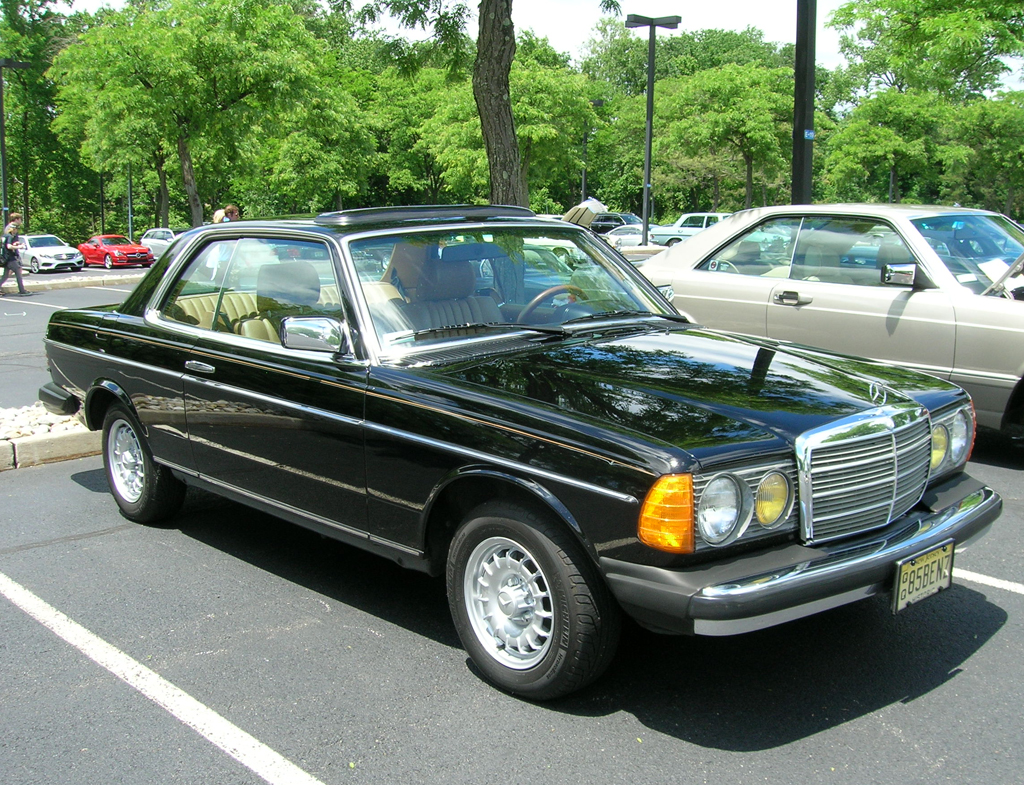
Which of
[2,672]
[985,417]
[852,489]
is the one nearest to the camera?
[852,489]

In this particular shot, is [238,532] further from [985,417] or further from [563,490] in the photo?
[985,417]

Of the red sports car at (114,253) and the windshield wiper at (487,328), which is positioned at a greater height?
the windshield wiper at (487,328)

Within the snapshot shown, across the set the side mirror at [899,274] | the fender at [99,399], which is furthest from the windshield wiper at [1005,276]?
the fender at [99,399]

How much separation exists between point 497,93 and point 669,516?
823 cm

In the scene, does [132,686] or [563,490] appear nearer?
[563,490]

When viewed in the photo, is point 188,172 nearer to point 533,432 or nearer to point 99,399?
point 99,399

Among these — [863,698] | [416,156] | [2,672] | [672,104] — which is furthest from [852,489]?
[416,156]

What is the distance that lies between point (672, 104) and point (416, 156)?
1436 cm

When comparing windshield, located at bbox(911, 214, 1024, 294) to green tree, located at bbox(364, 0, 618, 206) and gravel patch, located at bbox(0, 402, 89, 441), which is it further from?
gravel patch, located at bbox(0, 402, 89, 441)

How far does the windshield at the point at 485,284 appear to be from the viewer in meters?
4.12

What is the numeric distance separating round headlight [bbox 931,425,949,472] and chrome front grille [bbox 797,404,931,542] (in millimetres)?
262

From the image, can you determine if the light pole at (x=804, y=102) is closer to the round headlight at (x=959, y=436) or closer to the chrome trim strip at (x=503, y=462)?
the round headlight at (x=959, y=436)

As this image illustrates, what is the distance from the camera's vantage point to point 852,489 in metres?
3.25

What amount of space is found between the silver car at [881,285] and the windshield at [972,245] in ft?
0.03
